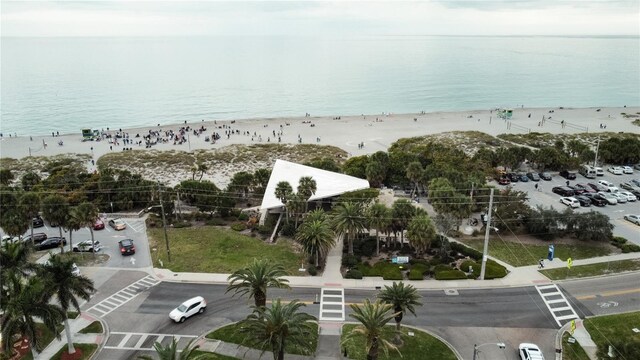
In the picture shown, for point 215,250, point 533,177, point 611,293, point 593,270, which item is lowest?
point 611,293

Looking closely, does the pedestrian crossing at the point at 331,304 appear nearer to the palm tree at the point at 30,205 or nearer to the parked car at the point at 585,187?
the palm tree at the point at 30,205

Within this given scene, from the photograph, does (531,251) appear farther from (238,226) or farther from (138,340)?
(138,340)

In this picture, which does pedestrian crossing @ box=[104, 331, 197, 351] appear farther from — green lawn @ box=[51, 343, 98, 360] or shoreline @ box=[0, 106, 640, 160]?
shoreline @ box=[0, 106, 640, 160]

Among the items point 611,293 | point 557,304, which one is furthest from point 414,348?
point 611,293

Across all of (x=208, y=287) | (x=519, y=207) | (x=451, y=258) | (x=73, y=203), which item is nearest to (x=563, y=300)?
(x=451, y=258)

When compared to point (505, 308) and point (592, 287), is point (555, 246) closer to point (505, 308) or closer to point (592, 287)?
point (592, 287)

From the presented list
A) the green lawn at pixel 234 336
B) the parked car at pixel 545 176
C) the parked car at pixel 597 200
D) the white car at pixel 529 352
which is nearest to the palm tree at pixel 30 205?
the green lawn at pixel 234 336
